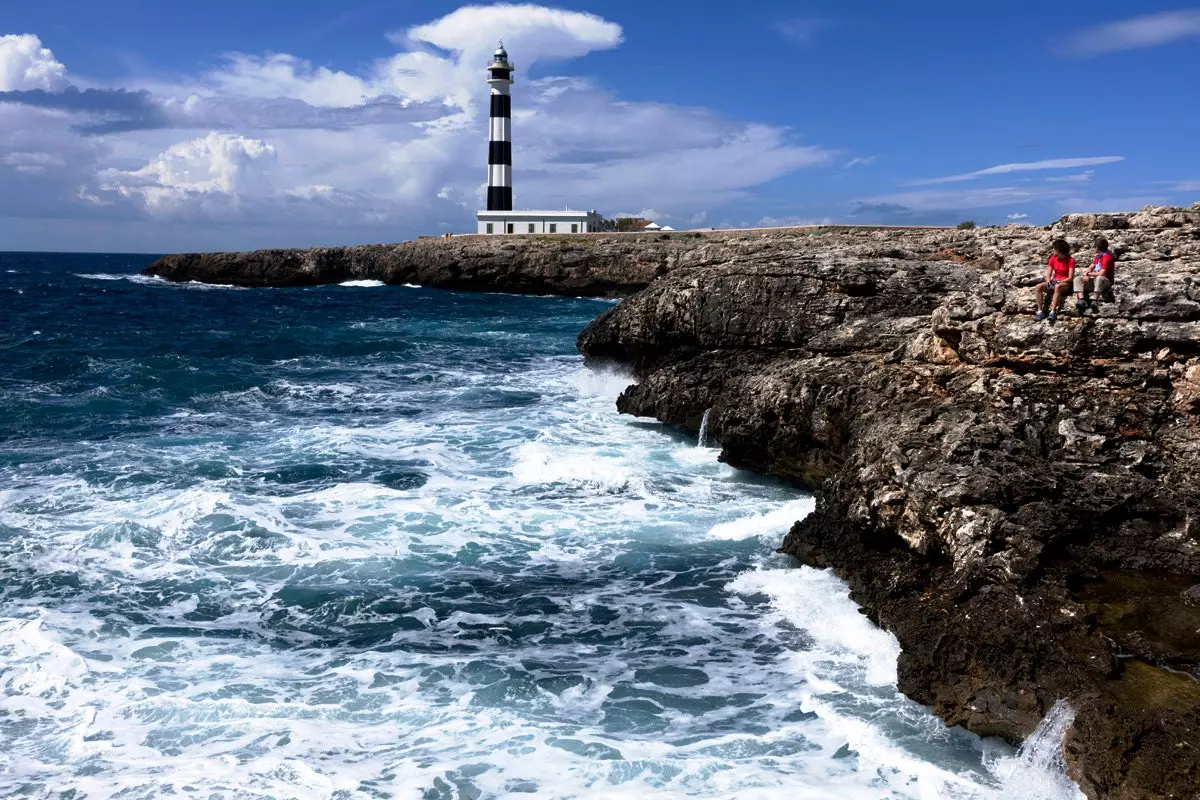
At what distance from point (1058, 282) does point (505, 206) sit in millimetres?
74711

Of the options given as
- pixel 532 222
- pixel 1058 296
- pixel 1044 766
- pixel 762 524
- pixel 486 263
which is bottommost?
pixel 1044 766

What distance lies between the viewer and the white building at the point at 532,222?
82.0 m

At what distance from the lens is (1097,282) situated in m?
11.5

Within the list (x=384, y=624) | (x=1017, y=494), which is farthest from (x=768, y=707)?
(x=384, y=624)

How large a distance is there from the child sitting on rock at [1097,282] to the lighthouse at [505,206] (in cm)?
7064

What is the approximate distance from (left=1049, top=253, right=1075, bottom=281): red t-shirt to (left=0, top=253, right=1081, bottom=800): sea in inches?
193

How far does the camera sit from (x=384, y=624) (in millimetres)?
10695

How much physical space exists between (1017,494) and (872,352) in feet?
20.0

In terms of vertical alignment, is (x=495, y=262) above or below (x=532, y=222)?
below

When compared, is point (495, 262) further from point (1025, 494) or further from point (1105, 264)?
point (1025, 494)

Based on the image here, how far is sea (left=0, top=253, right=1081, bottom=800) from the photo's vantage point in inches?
303

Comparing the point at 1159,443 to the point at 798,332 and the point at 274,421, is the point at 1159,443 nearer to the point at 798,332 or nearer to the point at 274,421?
the point at 798,332

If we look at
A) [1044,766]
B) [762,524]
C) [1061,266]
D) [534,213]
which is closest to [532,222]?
[534,213]

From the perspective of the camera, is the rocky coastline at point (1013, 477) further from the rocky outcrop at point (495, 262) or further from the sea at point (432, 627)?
the rocky outcrop at point (495, 262)
